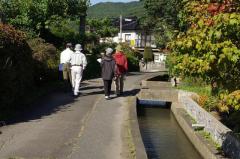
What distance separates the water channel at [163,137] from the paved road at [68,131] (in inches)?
43.3

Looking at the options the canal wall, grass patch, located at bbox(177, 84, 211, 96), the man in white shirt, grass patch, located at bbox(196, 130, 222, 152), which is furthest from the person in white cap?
grass patch, located at bbox(196, 130, 222, 152)

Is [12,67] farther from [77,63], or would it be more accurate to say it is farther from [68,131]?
[77,63]

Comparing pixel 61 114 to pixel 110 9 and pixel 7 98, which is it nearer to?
pixel 7 98

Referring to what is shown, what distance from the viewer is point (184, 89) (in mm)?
21109

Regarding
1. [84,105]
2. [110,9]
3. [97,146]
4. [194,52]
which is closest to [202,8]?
[194,52]

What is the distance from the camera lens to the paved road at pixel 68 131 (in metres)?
10.2

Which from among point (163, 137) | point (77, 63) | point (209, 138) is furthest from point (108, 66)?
point (209, 138)

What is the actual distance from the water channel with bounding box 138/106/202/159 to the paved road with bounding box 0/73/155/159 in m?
1.10

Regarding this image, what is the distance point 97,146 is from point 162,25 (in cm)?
3735

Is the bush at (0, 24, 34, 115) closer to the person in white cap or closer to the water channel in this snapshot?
the person in white cap

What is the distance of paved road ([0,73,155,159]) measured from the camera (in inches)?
402

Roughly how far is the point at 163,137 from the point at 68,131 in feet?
15.1

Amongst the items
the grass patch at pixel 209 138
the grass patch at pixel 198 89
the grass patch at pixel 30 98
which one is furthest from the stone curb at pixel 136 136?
the grass patch at pixel 198 89

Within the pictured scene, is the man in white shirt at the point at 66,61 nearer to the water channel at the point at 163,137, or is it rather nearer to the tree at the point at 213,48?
the water channel at the point at 163,137
